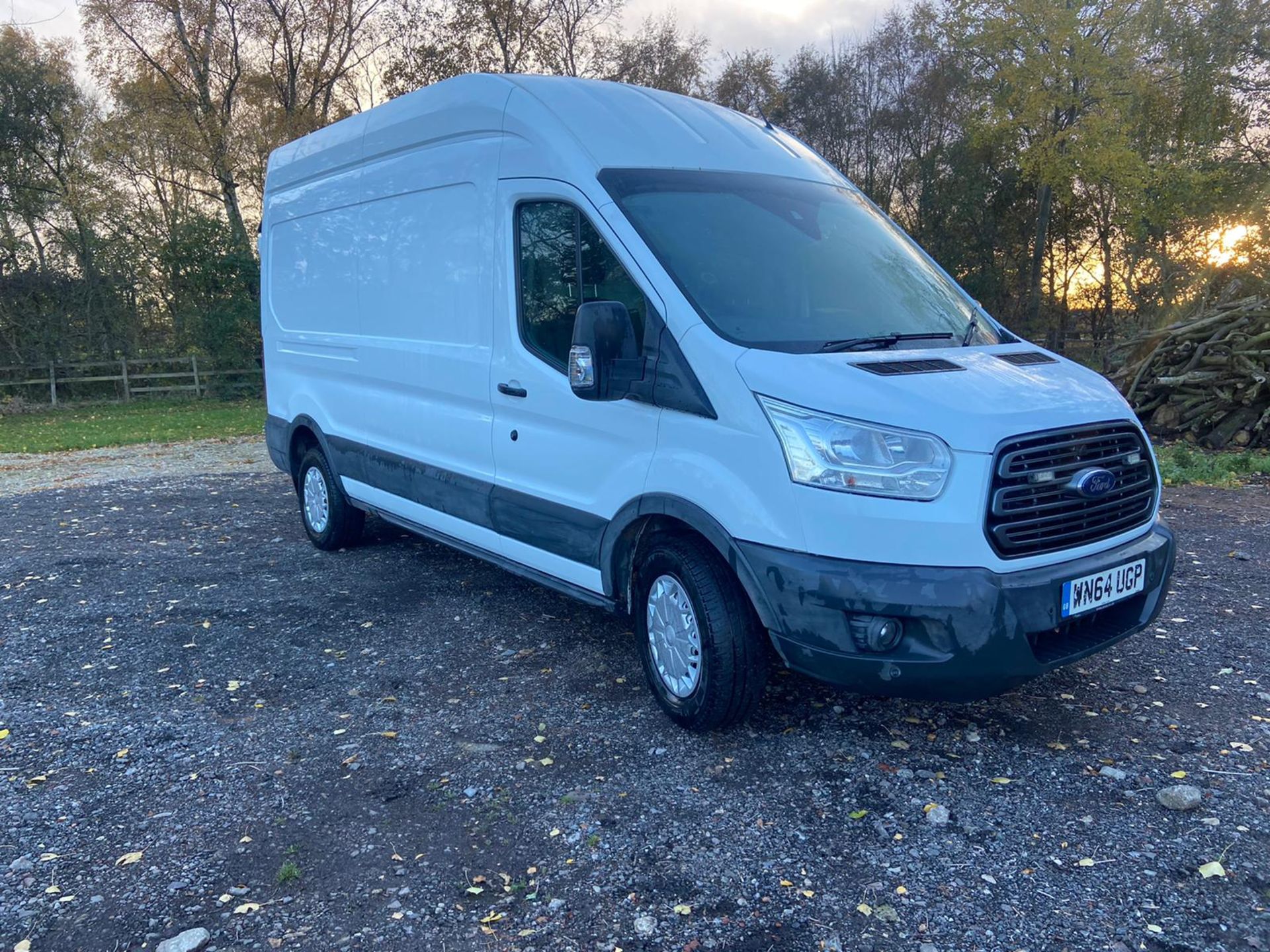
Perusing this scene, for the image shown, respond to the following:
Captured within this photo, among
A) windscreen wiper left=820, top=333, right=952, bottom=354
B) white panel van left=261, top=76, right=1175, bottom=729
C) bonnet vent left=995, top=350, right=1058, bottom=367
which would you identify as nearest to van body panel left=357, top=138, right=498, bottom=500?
white panel van left=261, top=76, right=1175, bottom=729

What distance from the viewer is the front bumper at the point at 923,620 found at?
3133mm

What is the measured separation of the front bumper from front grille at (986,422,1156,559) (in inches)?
4.4

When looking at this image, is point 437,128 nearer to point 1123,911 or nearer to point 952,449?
point 952,449

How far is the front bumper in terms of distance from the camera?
10.3ft

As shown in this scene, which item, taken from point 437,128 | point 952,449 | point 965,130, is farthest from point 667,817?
point 965,130

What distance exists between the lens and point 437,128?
16.7 feet

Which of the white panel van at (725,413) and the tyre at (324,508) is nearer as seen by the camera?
the white panel van at (725,413)

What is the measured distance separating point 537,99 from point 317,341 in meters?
2.98

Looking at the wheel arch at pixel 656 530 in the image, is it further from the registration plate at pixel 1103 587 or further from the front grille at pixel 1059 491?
the registration plate at pixel 1103 587

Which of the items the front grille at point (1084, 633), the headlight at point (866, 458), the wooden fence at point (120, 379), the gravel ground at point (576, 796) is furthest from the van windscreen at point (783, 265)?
the wooden fence at point (120, 379)

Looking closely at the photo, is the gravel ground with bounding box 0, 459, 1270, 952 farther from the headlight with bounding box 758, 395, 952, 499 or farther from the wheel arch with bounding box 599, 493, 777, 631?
the headlight with bounding box 758, 395, 952, 499

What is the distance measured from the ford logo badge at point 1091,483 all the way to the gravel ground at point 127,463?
393 inches

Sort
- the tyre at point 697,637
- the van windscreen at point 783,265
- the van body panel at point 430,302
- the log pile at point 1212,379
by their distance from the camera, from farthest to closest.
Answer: the log pile at point 1212,379, the van body panel at point 430,302, the van windscreen at point 783,265, the tyre at point 697,637

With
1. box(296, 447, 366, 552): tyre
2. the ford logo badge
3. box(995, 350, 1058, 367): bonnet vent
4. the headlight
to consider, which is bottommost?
box(296, 447, 366, 552): tyre
